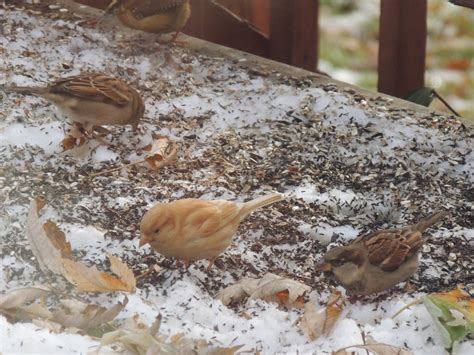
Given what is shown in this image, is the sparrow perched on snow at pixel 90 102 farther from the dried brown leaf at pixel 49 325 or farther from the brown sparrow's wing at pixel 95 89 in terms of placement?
the dried brown leaf at pixel 49 325

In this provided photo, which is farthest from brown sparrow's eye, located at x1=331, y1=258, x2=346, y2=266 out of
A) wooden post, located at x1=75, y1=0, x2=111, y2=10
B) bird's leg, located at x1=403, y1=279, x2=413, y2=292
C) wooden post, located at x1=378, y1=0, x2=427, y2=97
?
wooden post, located at x1=75, y1=0, x2=111, y2=10

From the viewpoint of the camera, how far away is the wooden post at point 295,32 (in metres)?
6.41

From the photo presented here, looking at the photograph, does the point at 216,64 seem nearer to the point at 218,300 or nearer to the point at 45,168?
the point at 45,168

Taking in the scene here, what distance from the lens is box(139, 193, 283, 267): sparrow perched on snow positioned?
3.94 meters

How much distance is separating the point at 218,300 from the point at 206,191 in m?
0.88

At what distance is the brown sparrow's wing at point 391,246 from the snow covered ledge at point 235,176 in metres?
0.13

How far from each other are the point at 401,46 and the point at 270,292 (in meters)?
2.44

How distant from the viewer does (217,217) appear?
4.02 meters

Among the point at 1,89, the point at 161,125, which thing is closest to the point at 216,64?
the point at 161,125

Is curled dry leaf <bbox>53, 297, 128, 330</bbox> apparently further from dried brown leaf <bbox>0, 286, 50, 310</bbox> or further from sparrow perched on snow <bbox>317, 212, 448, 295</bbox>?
sparrow perched on snow <bbox>317, 212, 448, 295</bbox>

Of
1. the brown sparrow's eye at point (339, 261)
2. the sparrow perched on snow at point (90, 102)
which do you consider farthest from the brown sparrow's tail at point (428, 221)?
the sparrow perched on snow at point (90, 102)

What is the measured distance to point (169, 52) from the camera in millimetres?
5980

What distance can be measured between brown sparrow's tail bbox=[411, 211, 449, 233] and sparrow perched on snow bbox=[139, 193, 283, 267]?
631 millimetres

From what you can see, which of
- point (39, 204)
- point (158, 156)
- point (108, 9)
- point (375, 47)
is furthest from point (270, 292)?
point (375, 47)
